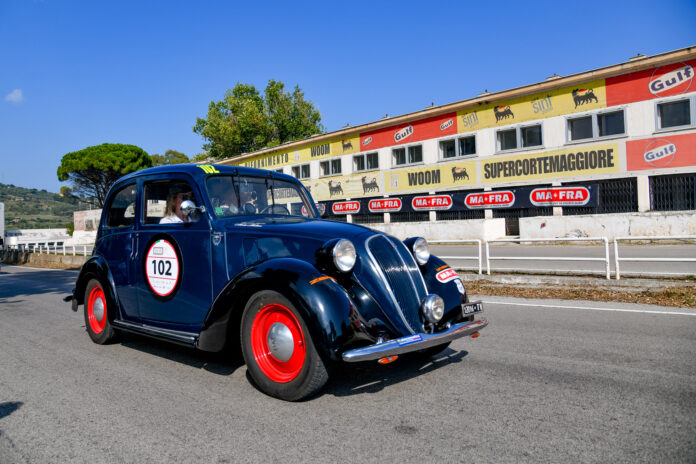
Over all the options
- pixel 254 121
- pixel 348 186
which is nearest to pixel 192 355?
pixel 348 186

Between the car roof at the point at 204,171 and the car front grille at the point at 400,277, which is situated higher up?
the car roof at the point at 204,171

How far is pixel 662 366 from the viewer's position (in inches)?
161

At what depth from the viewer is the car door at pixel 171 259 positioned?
172 inches

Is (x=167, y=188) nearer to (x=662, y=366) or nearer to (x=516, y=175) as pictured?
(x=662, y=366)

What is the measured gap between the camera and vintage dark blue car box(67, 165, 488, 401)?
344 cm

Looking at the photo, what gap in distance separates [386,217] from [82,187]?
45203 mm

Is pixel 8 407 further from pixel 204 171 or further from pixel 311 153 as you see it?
pixel 311 153

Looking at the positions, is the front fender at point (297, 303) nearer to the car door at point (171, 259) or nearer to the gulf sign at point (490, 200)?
the car door at point (171, 259)

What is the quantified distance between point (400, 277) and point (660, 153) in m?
21.6

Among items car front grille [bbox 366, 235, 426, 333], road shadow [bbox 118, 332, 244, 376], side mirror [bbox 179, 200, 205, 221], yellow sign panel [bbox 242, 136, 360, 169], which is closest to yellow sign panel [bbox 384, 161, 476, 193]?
yellow sign panel [bbox 242, 136, 360, 169]

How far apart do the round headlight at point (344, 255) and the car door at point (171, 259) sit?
132 cm

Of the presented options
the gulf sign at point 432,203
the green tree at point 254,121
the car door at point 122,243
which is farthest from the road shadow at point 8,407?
the green tree at point 254,121

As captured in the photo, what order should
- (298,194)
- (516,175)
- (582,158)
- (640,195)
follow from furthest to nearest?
(516,175)
(582,158)
(640,195)
(298,194)

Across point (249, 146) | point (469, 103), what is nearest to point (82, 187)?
point (249, 146)
